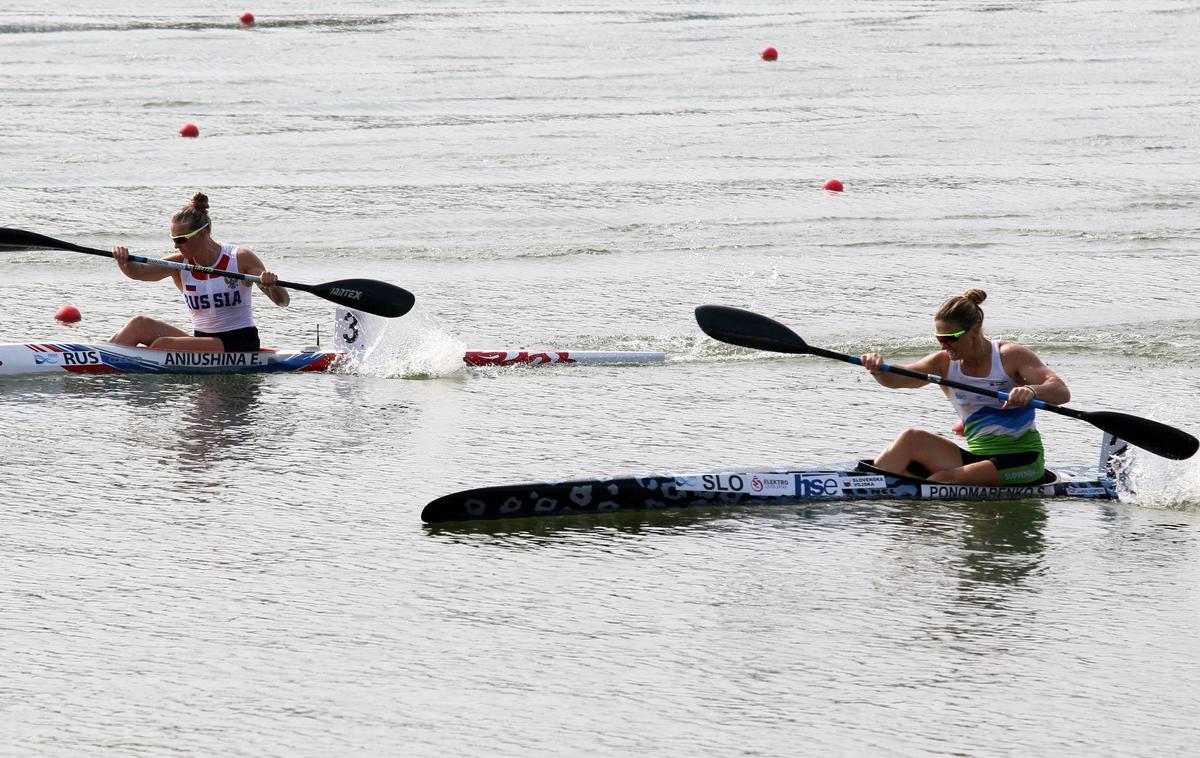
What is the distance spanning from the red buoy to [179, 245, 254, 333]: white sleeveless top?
202cm

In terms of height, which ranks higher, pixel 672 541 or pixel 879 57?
pixel 879 57

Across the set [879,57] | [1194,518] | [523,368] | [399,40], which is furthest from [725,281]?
[399,40]

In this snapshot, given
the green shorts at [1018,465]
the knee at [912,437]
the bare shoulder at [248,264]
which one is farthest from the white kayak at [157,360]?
the green shorts at [1018,465]

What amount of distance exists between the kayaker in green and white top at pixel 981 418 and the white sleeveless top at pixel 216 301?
514 cm

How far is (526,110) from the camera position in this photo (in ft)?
80.0

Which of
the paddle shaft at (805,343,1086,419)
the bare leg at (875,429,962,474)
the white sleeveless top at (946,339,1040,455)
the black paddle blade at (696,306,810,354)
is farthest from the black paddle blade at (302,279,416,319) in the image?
the white sleeveless top at (946,339,1040,455)

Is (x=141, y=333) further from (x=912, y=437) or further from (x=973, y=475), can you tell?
(x=973, y=475)

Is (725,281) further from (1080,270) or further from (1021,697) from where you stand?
(1021,697)

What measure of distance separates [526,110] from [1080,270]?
10.6m

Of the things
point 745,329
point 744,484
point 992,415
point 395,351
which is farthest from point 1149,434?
point 395,351

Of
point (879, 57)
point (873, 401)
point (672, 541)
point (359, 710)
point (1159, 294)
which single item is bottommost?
point (359, 710)

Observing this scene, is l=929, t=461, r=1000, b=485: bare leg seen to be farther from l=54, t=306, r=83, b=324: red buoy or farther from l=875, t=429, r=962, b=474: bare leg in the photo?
l=54, t=306, r=83, b=324: red buoy

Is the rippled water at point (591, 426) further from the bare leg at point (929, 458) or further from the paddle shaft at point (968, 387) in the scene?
the paddle shaft at point (968, 387)

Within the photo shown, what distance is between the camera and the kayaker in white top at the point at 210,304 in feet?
38.9
